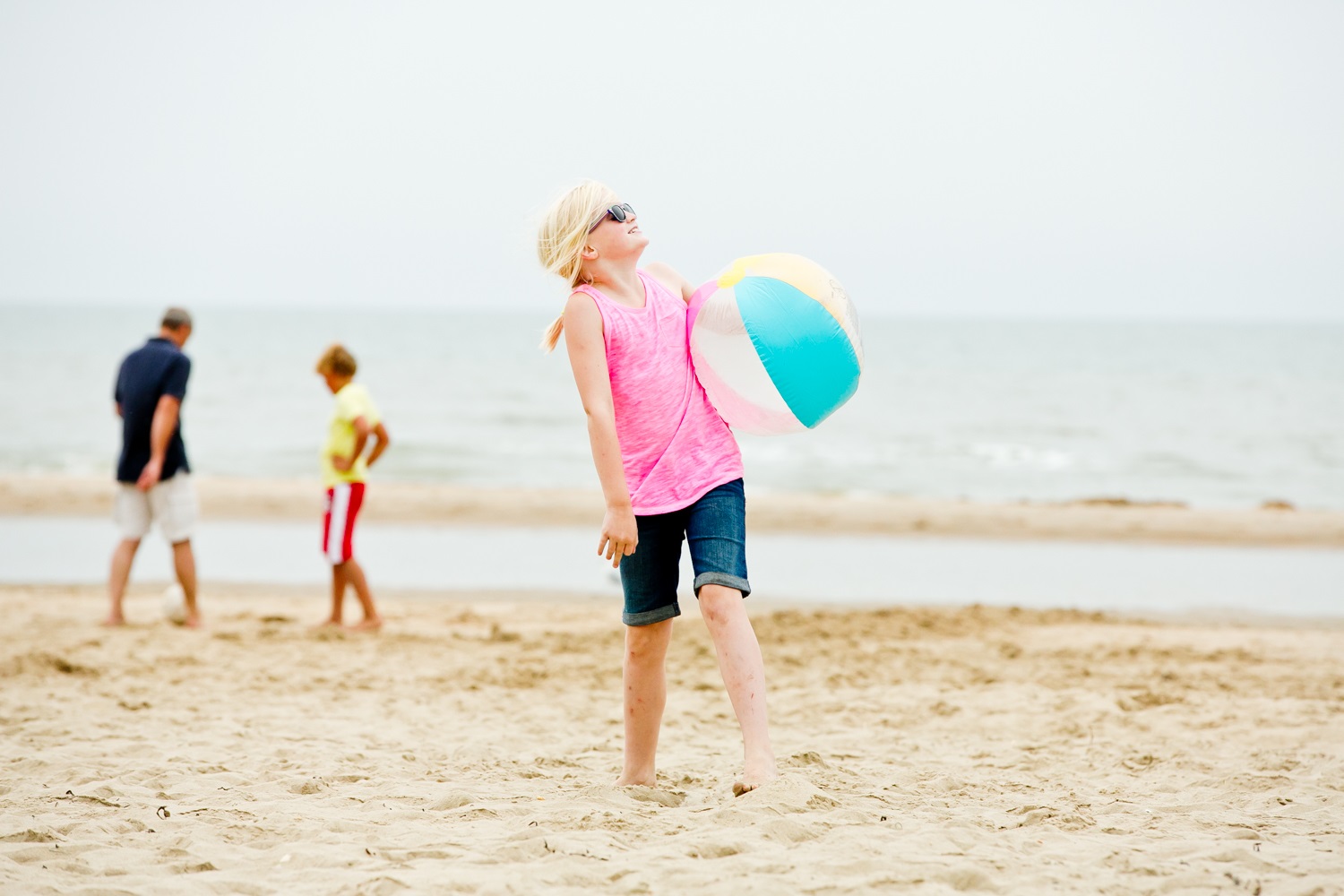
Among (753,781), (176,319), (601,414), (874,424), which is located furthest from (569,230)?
(874,424)

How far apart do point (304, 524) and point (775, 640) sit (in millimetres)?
8964

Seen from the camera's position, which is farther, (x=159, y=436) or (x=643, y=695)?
(x=159, y=436)

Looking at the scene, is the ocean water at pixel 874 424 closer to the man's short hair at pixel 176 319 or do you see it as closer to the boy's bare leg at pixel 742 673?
the man's short hair at pixel 176 319

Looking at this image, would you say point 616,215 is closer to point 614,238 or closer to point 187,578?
point 614,238

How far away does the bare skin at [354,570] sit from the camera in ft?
24.4

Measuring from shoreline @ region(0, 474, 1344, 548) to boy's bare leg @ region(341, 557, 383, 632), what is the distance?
692cm

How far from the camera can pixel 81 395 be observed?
33.1 metres

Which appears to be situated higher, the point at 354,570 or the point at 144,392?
the point at 144,392

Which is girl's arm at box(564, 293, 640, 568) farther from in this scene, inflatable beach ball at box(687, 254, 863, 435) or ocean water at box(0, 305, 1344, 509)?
ocean water at box(0, 305, 1344, 509)

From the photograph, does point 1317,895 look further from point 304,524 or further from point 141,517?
point 304,524

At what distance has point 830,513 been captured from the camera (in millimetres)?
15641

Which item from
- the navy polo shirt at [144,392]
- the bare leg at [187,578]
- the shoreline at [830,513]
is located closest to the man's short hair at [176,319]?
the navy polo shirt at [144,392]

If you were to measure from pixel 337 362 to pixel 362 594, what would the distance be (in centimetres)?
156

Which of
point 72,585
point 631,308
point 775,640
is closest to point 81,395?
point 72,585
